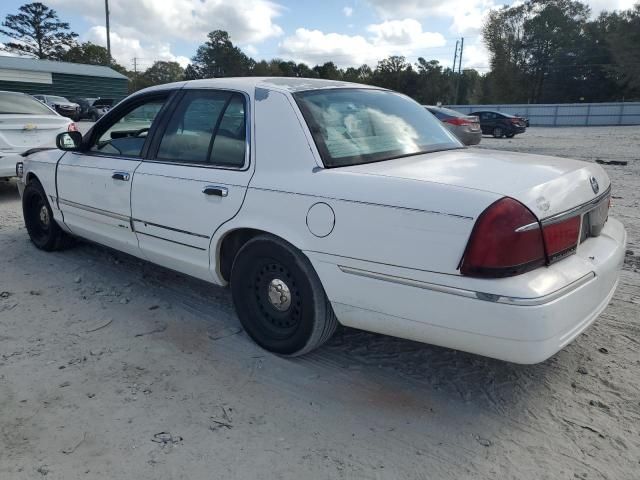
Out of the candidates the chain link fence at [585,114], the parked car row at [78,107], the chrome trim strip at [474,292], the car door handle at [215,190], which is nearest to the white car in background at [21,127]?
the car door handle at [215,190]

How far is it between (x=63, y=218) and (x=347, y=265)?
3134 mm

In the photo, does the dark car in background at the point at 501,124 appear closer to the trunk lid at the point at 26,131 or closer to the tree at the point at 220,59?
the trunk lid at the point at 26,131

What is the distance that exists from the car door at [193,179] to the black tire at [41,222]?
1.67 m

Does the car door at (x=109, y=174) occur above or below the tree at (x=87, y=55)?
below

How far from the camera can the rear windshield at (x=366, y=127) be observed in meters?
2.88

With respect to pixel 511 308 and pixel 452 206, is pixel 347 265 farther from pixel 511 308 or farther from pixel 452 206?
pixel 511 308

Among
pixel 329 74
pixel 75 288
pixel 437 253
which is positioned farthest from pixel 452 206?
pixel 329 74

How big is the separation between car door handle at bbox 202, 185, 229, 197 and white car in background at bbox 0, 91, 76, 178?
4.82m

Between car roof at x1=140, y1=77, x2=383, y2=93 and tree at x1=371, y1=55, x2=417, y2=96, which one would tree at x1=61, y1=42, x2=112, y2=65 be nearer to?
tree at x1=371, y1=55, x2=417, y2=96

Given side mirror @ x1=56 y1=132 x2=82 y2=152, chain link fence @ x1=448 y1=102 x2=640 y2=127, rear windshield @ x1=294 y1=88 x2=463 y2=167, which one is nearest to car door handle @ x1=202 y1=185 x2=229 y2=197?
rear windshield @ x1=294 y1=88 x2=463 y2=167

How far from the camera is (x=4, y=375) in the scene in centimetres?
291

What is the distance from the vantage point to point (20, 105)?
26.0ft

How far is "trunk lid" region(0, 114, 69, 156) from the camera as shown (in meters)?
7.24

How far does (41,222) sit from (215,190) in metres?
2.91
